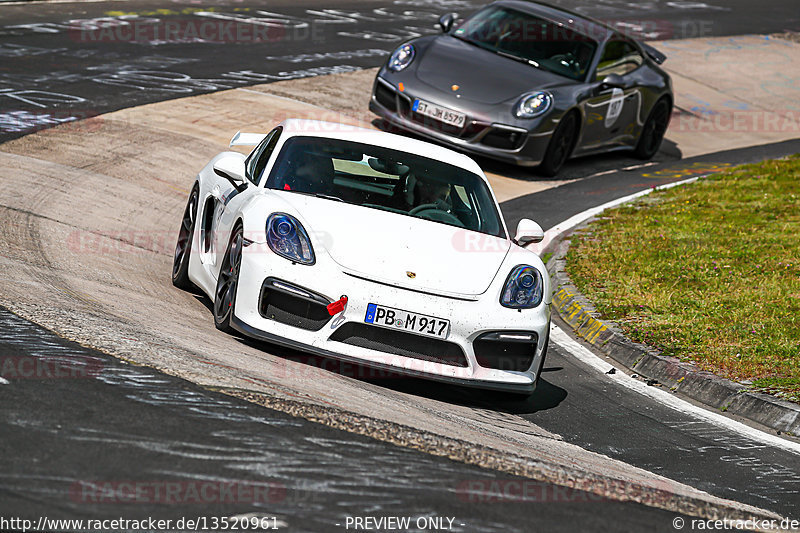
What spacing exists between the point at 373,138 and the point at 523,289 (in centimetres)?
175

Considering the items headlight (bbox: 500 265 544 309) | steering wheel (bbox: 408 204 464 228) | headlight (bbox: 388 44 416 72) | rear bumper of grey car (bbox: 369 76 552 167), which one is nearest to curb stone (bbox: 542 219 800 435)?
headlight (bbox: 500 265 544 309)

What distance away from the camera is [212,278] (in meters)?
6.77

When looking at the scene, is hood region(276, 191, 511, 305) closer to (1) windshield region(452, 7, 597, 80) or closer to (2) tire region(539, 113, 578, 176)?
(2) tire region(539, 113, 578, 176)

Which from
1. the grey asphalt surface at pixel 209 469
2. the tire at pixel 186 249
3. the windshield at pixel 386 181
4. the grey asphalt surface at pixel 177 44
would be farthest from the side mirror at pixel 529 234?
the grey asphalt surface at pixel 177 44

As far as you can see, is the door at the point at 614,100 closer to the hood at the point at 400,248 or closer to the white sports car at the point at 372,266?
the white sports car at the point at 372,266

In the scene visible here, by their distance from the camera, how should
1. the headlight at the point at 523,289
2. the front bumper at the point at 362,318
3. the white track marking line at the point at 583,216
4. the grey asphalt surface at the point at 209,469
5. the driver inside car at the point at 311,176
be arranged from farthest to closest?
the white track marking line at the point at 583,216, the driver inside car at the point at 311,176, the headlight at the point at 523,289, the front bumper at the point at 362,318, the grey asphalt surface at the point at 209,469

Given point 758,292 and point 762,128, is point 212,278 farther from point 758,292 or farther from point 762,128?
point 762,128

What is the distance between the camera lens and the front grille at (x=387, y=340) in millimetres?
5781

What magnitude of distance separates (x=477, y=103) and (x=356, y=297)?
711 centimetres

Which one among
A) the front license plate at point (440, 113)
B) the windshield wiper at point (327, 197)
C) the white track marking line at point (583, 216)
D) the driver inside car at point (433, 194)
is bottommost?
the white track marking line at point (583, 216)

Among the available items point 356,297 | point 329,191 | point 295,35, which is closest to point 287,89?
point 295,35

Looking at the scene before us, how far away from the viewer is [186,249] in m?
7.42

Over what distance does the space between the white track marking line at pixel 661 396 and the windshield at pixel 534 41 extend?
19.8 feet

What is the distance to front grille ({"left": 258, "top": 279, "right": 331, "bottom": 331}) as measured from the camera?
5.79 m
